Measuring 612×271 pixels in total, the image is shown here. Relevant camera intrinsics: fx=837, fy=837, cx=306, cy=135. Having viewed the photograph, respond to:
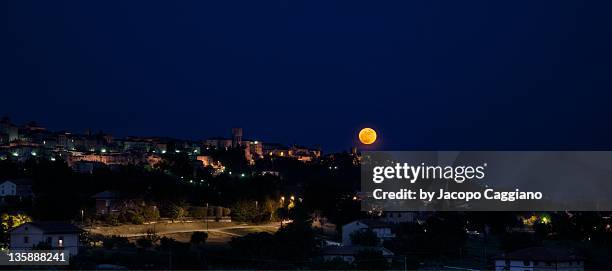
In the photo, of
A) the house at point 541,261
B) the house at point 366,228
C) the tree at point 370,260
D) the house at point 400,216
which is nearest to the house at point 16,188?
the house at point 366,228

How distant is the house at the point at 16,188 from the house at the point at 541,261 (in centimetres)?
2203

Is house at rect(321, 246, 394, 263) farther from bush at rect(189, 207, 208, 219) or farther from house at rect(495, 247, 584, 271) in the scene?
bush at rect(189, 207, 208, 219)

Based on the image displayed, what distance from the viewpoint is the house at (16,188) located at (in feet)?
118

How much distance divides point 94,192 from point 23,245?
14.6 metres

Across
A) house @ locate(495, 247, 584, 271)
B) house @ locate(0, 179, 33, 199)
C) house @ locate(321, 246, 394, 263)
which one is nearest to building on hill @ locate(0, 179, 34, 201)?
house @ locate(0, 179, 33, 199)

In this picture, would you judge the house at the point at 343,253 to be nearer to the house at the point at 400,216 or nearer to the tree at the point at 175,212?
the tree at the point at 175,212

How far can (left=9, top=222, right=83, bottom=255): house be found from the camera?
21109 mm

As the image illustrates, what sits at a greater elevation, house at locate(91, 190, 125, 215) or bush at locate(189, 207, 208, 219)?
house at locate(91, 190, 125, 215)

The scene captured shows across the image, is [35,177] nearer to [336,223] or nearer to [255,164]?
[336,223]

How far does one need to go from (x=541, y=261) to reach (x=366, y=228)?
10.00m

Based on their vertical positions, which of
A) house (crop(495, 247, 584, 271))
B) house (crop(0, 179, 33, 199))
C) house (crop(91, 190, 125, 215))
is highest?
house (crop(0, 179, 33, 199))

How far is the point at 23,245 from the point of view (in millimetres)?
21203

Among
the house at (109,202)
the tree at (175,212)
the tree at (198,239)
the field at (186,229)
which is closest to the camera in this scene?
the tree at (198,239)

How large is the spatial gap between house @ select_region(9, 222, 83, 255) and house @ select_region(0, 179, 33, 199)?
47.3ft
